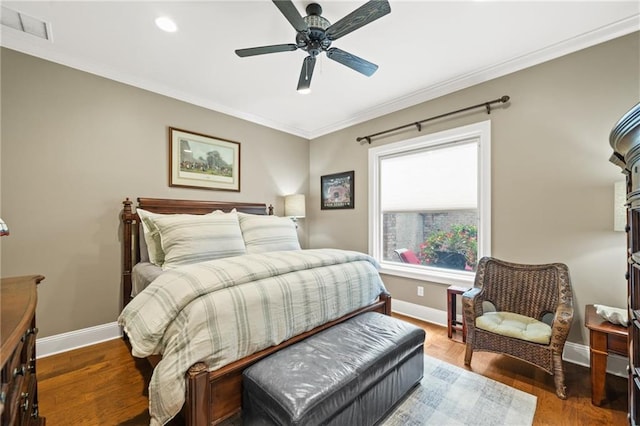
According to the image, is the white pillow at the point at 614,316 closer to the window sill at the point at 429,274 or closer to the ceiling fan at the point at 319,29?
the window sill at the point at 429,274

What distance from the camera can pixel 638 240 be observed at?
44.9 inches

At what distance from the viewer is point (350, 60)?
2100 mm

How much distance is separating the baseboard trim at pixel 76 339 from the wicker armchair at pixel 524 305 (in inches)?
133

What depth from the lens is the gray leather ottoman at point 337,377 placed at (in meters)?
1.24

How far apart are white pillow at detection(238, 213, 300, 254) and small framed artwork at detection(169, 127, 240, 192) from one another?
777 millimetres

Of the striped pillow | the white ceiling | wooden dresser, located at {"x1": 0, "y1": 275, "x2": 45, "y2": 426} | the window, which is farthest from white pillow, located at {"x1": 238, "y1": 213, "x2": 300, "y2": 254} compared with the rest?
wooden dresser, located at {"x1": 0, "y1": 275, "x2": 45, "y2": 426}

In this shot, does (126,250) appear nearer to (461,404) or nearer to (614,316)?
(461,404)

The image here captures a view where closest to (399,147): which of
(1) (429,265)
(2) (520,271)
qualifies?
(1) (429,265)

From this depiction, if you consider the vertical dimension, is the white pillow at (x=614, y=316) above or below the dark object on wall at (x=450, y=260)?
below

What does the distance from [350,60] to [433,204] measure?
1.97m

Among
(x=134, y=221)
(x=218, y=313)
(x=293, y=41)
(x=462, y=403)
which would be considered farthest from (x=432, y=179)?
(x=134, y=221)

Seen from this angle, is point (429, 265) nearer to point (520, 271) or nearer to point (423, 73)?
point (520, 271)

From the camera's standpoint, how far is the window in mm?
2854

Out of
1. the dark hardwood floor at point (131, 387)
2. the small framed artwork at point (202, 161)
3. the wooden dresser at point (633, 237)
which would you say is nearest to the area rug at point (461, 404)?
the dark hardwood floor at point (131, 387)
